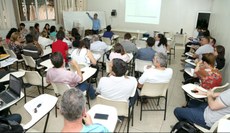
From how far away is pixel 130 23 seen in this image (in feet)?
31.2

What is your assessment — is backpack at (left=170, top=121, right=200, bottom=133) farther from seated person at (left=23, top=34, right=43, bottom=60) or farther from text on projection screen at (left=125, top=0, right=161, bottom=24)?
text on projection screen at (left=125, top=0, right=161, bottom=24)

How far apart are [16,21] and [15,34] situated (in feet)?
6.52

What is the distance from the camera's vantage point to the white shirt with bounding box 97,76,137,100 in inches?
90.7

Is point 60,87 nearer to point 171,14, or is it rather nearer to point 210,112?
point 210,112

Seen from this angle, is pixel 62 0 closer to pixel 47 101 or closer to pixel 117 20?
pixel 117 20

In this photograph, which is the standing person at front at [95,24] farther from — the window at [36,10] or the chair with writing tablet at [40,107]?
the chair with writing tablet at [40,107]

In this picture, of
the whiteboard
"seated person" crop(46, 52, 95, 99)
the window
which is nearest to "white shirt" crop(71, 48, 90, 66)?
"seated person" crop(46, 52, 95, 99)

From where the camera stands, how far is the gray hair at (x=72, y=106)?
135 centimetres

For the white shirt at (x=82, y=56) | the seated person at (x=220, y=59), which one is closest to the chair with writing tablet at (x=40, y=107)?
the white shirt at (x=82, y=56)

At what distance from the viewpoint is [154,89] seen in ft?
8.95

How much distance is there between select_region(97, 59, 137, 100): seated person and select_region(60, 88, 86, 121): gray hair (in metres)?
0.93

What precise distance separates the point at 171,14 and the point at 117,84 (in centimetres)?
742

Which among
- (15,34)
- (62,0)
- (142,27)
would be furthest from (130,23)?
(15,34)

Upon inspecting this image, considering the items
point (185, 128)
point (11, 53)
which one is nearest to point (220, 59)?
point (185, 128)
